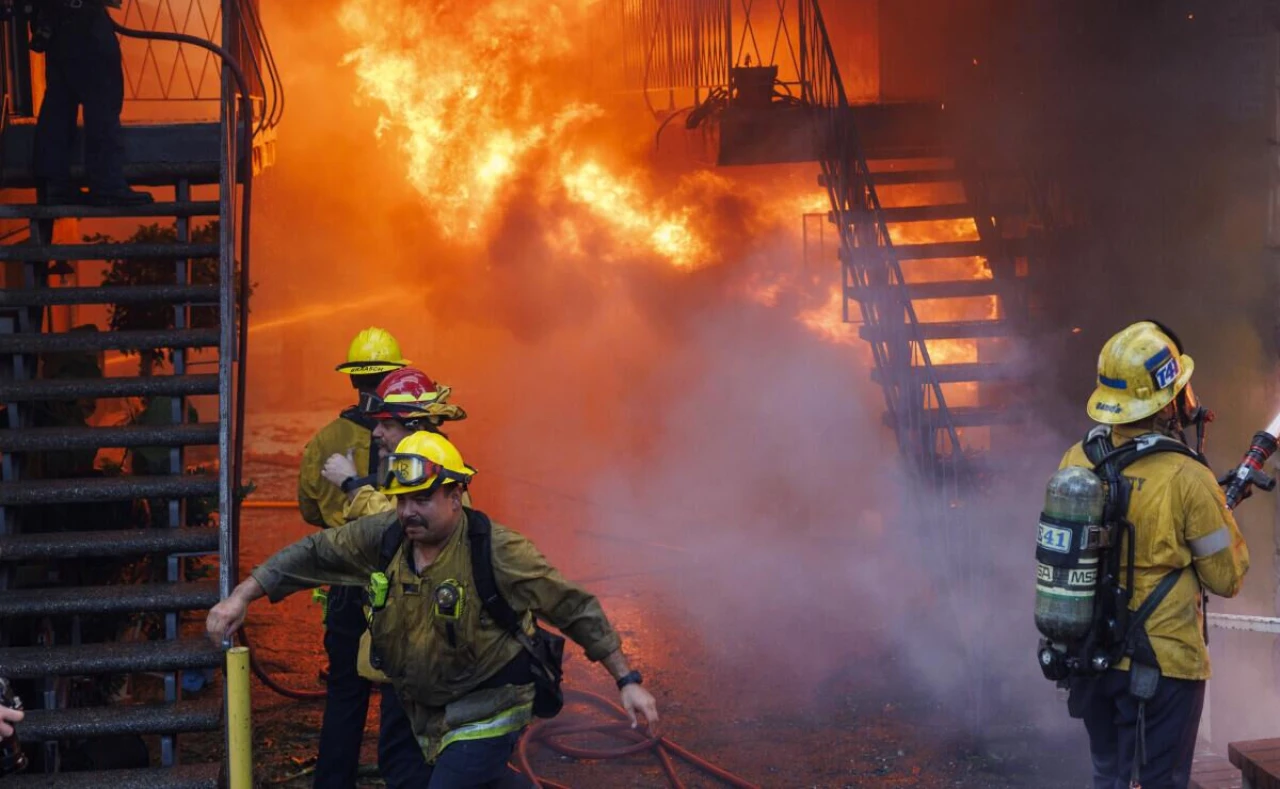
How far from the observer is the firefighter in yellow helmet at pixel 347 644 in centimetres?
526

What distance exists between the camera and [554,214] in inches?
644

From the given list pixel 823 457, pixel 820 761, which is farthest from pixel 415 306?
pixel 820 761

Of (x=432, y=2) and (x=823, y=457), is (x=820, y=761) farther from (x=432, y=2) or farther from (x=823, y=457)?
(x=432, y=2)

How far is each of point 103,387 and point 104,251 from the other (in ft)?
3.27

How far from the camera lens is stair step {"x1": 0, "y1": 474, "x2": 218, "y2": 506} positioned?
6.84 meters

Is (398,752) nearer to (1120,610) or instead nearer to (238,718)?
(238,718)

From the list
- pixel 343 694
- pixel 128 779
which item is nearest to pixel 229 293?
pixel 343 694

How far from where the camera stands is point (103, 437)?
7020mm

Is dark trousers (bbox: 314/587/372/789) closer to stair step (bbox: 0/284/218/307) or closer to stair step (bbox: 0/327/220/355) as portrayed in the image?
stair step (bbox: 0/327/220/355)

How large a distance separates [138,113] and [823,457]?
10569 millimetres

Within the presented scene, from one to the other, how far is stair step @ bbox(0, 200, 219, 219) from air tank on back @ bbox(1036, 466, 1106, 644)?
5420mm

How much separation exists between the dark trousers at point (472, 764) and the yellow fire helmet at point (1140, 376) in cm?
251

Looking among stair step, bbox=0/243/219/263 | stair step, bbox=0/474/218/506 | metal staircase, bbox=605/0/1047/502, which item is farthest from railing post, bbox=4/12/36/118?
metal staircase, bbox=605/0/1047/502

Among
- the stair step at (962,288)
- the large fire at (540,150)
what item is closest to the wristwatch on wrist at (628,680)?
the stair step at (962,288)
